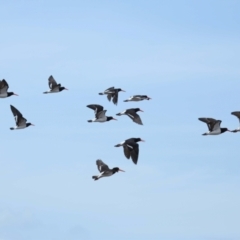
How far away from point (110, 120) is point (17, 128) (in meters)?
7.80

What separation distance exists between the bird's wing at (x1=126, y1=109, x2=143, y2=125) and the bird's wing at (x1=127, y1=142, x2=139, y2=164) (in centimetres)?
945

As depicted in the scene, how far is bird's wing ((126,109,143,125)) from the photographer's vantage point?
3127 inches

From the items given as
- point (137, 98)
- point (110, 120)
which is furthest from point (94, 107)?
point (137, 98)

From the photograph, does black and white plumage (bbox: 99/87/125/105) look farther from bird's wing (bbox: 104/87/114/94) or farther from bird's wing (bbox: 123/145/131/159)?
bird's wing (bbox: 123/145/131/159)

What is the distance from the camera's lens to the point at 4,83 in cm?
7619

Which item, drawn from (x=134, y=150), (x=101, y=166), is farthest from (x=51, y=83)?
(x=134, y=150)

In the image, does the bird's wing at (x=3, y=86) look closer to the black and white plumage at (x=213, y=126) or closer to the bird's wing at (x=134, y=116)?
the bird's wing at (x=134, y=116)

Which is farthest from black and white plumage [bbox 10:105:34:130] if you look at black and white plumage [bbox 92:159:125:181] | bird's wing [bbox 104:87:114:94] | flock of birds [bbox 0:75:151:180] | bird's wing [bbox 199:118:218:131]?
bird's wing [bbox 199:118:218:131]

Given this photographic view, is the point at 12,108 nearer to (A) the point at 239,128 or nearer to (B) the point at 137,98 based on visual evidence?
(B) the point at 137,98

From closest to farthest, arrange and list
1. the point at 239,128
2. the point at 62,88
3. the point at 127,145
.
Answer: the point at 127,145 → the point at 239,128 → the point at 62,88

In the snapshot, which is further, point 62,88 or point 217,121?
point 62,88

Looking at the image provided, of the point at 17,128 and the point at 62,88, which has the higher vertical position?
the point at 62,88

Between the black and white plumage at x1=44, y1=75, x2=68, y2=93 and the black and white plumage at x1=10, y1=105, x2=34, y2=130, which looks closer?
the black and white plumage at x1=10, y1=105, x2=34, y2=130

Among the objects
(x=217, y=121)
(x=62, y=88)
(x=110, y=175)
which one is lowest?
(x=110, y=175)
